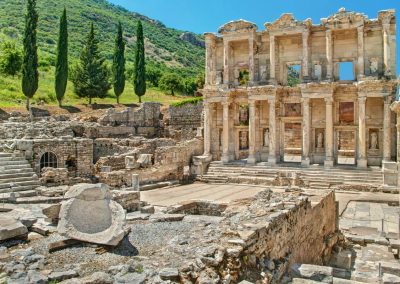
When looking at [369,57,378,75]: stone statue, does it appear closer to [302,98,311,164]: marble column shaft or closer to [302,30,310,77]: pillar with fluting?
[302,30,310,77]: pillar with fluting

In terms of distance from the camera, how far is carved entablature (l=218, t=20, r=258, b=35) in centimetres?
2946

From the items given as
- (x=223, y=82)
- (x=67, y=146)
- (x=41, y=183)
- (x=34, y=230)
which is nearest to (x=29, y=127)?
(x=67, y=146)

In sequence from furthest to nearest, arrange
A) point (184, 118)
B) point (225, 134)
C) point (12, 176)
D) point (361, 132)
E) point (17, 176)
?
point (184, 118)
point (225, 134)
point (361, 132)
point (17, 176)
point (12, 176)

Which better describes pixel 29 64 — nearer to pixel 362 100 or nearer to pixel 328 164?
pixel 328 164

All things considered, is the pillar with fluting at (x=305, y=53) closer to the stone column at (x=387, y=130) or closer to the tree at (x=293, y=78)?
the stone column at (x=387, y=130)

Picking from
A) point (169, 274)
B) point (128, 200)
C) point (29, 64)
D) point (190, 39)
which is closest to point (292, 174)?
point (128, 200)

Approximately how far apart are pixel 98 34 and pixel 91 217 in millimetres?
90496

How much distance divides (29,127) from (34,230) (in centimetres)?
1895

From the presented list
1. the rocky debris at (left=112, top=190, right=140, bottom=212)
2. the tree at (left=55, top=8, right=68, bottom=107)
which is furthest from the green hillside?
the rocky debris at (left=112, top=190, right=140, bottom=212)

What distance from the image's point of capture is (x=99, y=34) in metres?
93.7

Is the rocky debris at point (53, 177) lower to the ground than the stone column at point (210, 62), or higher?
lower

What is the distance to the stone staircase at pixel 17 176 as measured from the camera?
16.5 meters

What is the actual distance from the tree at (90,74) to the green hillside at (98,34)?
730 centimetres

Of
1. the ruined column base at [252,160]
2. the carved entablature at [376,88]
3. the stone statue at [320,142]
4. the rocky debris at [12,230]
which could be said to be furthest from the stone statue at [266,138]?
the rocky debris at [12,230]
